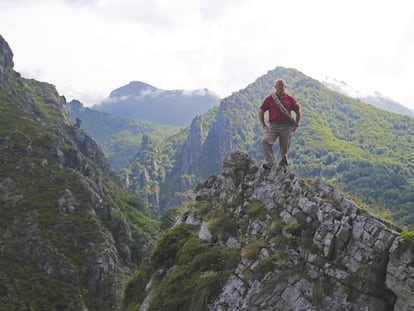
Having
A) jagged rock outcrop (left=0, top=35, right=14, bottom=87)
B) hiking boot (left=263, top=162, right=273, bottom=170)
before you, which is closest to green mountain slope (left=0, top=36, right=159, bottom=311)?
hiking boot (left=263, top=162, right=273, bottom=170)

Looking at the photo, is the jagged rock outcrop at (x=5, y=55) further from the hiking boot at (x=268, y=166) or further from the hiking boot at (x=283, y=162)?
the hiking boot at (x=283, y=162)

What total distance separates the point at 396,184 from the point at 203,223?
665 ft

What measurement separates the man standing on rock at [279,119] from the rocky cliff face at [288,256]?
1.14 m

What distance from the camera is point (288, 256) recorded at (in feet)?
37.1

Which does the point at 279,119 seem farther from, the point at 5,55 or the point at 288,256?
the point at 5,55

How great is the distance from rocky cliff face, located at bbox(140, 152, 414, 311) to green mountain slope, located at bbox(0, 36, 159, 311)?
99.9 feet

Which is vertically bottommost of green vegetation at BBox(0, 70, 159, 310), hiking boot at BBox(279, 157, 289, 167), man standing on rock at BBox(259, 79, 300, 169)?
green vegetation at BBox(0, 70, 159, 310)

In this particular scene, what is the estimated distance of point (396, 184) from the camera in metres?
197

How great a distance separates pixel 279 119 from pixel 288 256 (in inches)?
249

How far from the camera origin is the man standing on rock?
15.9 m

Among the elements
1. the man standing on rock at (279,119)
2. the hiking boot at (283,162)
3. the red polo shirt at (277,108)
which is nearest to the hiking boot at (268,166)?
the man standing on rock at (279,119)

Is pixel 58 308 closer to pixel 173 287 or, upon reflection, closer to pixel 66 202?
pixel 66 202

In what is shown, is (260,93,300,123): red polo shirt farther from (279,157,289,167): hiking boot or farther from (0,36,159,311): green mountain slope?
(0,36,159,311): green mountain slope

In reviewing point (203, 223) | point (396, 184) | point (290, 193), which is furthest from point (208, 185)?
point (396, 184)
